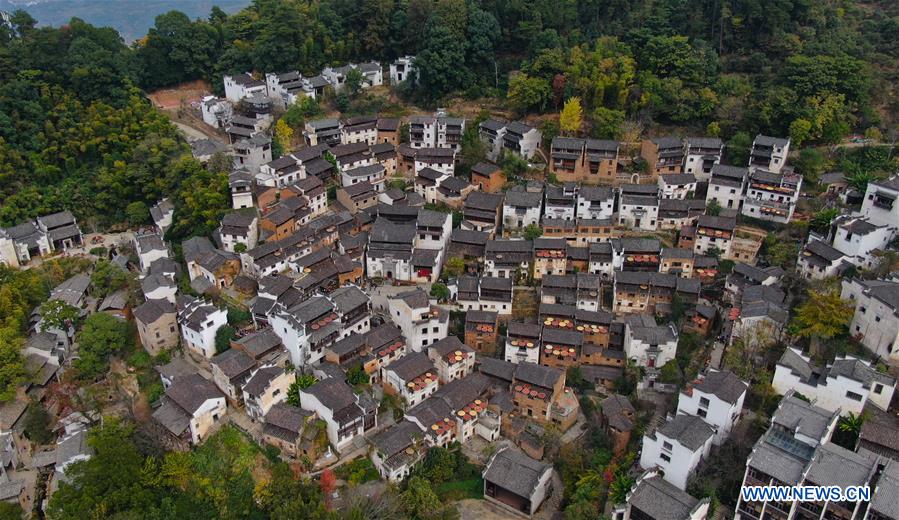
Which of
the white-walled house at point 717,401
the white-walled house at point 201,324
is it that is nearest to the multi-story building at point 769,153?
the white-walled house at point 717,401

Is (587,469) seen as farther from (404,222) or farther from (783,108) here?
(783,108)

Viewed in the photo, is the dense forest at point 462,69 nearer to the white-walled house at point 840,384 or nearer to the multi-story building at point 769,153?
the multi-story building at point 769,153

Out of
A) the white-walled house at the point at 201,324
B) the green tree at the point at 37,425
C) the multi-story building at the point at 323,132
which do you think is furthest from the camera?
the multi-story building at the point at 323,132

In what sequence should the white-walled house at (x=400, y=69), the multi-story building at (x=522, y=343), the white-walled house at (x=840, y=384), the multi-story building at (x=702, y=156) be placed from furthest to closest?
the white-walled house at (x=400, y=69) < the multi-story building at (x=702, y=156) < the multi-story building at (x=522, y=343) < the white-walled house at (x=840, y=384)

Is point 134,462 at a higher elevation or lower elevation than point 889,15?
lower

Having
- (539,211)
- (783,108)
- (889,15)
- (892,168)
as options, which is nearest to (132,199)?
(539,211)

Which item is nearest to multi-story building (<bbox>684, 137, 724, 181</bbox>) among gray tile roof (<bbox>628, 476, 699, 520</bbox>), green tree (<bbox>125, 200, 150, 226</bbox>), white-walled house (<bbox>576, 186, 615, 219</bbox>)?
white-walled house (<bbox>576, 186, 615, 219</bbox>)
